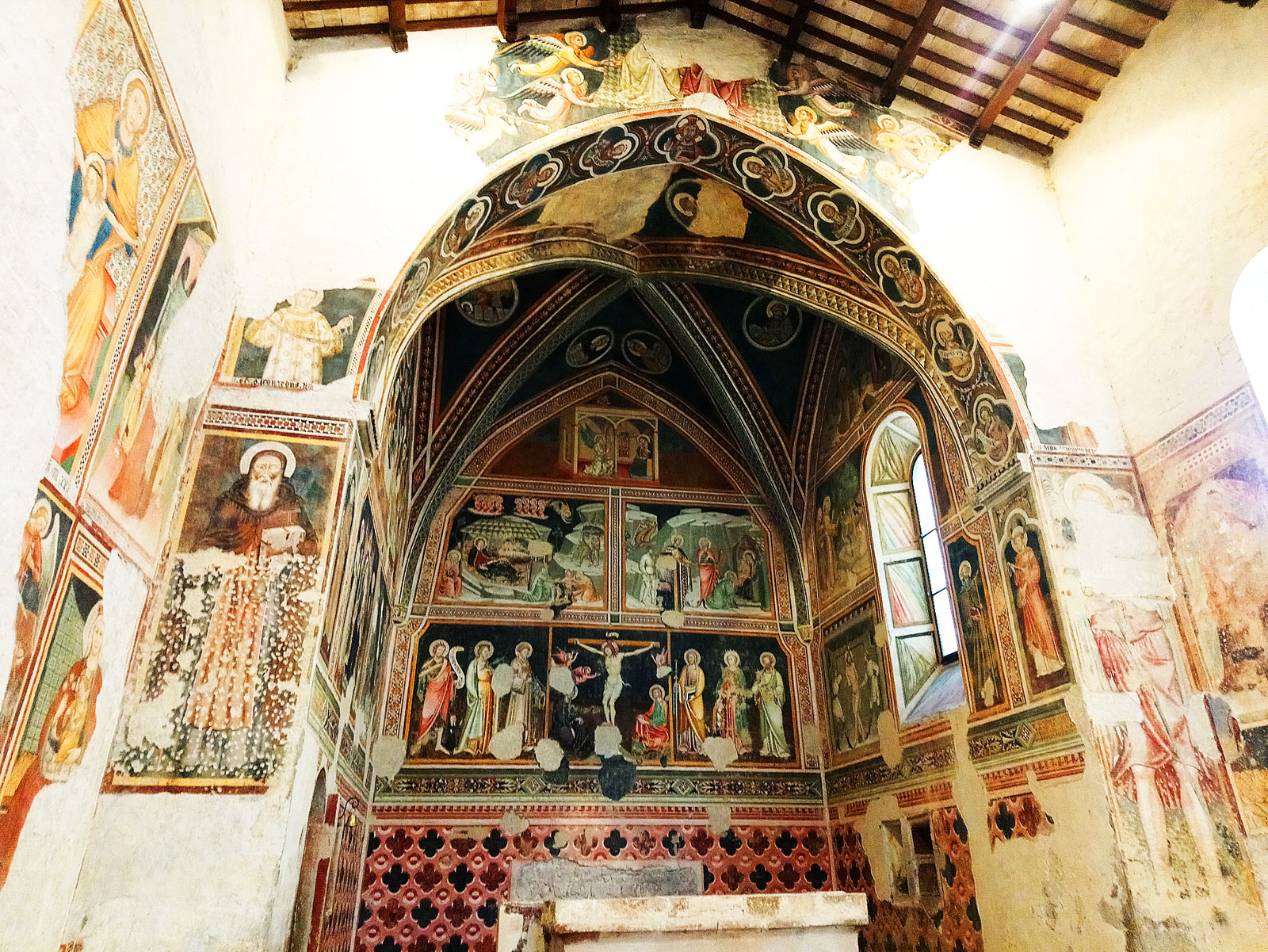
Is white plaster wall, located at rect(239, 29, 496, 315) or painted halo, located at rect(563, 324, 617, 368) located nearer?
white plaster wall, located at rect(239, 29, 496, 315)

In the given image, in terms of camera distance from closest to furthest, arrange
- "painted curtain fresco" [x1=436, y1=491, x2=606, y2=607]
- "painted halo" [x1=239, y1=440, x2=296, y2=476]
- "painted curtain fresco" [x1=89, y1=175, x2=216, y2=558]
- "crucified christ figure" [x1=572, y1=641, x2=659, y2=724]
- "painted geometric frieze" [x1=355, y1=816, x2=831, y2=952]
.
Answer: "painted curtain fresco" [x1=89, y1=175, x2=216, y2=558] < "painted halo" [x1=239, y1=440, x2=296, y2=476] < "painted geometric frieze" [x1=355, y1=816, x2=831, y2=952] < "crucified christ figure" [x1=572, y1=641, x2=659, y2=724] < "painted curtain fresco" [x1=436, y1=491, x2=606, y2=607]

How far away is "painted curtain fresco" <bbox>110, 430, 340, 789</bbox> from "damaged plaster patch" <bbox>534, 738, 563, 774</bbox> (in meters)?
5.09

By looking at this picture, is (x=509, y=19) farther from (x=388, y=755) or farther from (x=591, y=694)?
(x=388, y=755)

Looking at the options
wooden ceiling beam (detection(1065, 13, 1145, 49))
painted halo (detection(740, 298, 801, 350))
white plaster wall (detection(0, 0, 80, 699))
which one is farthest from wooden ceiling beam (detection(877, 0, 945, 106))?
white plaster wall (detection(0, 0, 80, 699))

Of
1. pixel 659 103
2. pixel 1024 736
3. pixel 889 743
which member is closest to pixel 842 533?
pixel 889 743

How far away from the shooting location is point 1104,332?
307 inches

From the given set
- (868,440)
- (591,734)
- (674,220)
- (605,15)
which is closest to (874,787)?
(591,734)

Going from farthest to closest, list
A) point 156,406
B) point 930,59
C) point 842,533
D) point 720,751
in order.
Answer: point 842,533
point 720,751
point 930,59
point 156,406

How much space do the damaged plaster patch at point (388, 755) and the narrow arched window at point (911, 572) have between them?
5634 millimetres

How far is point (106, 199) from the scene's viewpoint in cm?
439

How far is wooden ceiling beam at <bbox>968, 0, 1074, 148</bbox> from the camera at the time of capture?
24.0ft

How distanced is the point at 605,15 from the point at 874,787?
8687 millimetres

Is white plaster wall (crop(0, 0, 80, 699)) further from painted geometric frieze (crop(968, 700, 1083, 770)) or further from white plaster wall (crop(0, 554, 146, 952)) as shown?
painted geometric frieze (crop(968, 700, 1083, 770))

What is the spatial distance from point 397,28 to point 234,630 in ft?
18.2
